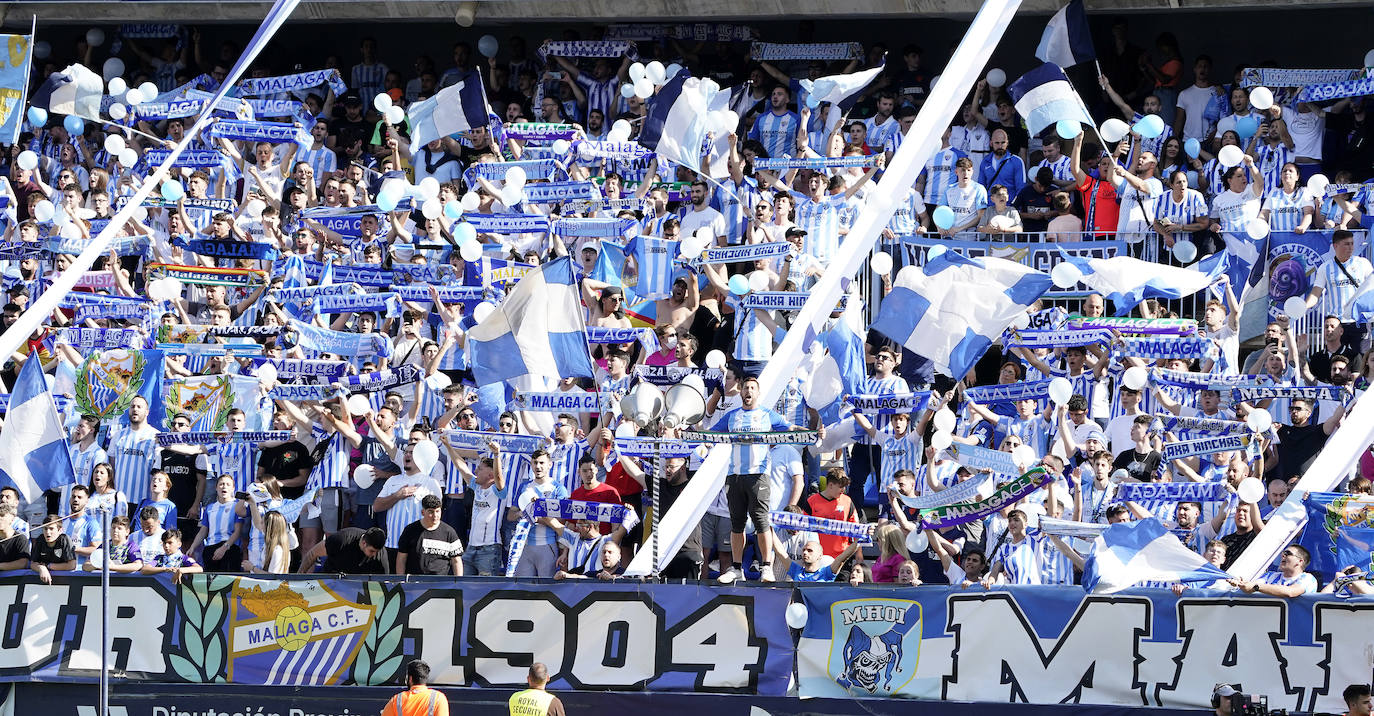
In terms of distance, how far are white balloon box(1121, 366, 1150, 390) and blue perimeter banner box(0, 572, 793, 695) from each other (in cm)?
331

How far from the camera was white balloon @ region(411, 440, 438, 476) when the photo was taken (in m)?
14.9

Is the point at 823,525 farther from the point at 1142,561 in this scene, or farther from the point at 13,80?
the point at 13,80

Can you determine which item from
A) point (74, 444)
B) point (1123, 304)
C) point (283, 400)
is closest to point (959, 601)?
point (1123, 304)

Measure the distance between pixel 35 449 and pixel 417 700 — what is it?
4226mm

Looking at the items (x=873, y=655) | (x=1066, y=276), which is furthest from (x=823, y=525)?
(x=1066, y=276)

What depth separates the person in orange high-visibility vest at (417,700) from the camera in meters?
12.3

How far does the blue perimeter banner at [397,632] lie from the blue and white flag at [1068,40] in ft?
28.5

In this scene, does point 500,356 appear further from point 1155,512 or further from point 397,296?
point 1155,512

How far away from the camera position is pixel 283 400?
16.0 meters

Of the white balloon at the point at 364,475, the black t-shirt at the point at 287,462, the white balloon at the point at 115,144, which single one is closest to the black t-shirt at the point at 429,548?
the white balloon at the point at 364,475

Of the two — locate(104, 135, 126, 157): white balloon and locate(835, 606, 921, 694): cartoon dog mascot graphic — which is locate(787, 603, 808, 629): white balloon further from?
locate(104, 135, 126, 157): white balloon

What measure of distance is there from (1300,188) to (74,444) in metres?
9.81

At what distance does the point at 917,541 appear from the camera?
13.7 meters

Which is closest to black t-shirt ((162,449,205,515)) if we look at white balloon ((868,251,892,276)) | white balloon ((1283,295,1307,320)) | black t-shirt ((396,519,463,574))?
black t-shirt ((396,519,463,574))
